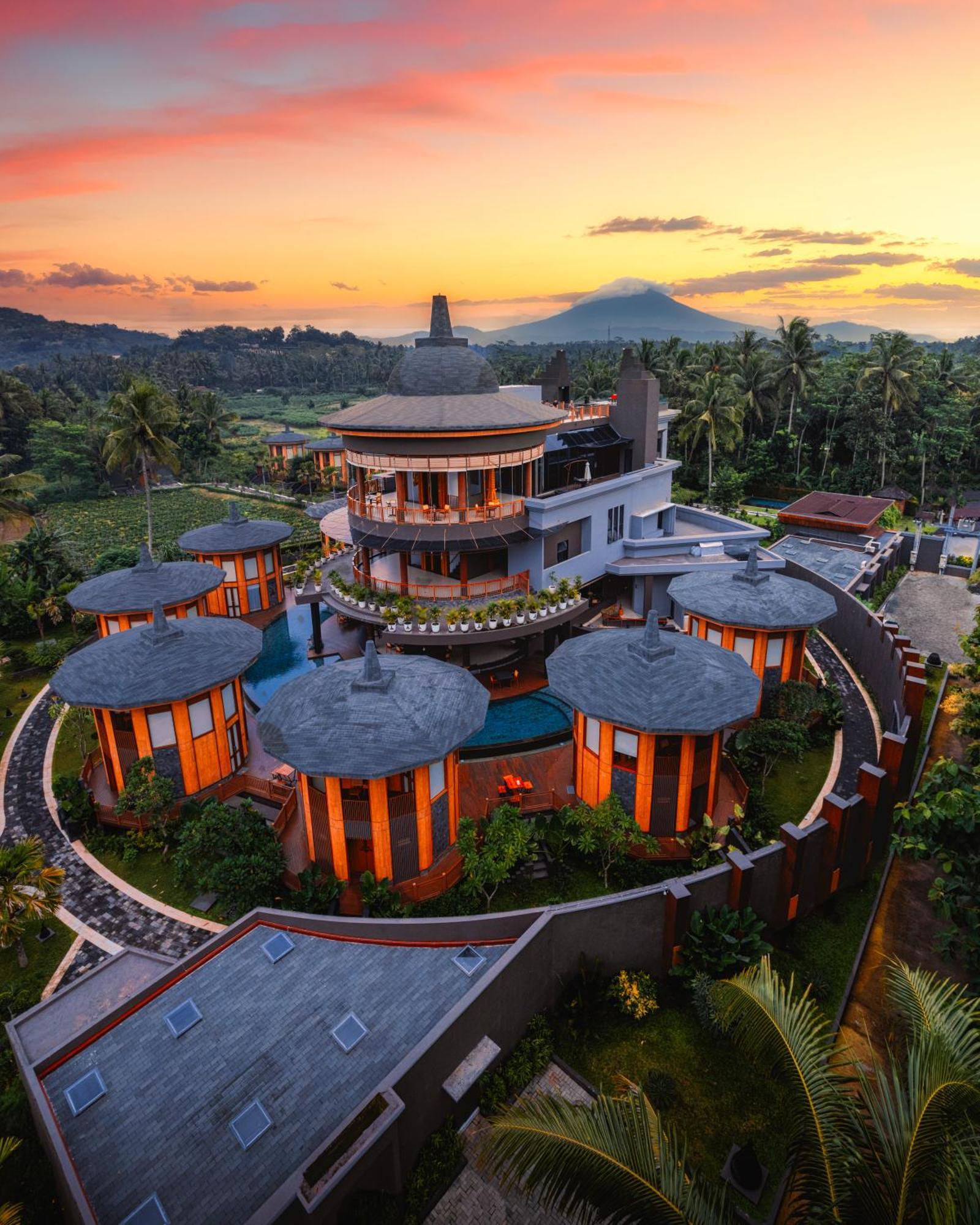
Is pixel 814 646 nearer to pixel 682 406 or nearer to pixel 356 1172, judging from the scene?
pixel 356 1172

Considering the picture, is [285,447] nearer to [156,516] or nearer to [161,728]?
[156,516]

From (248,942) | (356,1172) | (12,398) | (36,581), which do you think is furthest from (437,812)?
(12,398)

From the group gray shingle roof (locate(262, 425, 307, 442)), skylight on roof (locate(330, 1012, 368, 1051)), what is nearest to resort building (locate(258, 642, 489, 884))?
skylight on roof (locate(330, 1012, 368, 1051))

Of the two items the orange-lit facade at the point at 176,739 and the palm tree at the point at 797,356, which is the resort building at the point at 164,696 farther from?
the palm tree at the point at 797,356

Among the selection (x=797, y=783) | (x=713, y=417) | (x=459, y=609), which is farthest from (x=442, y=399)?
(x=713, y=417)

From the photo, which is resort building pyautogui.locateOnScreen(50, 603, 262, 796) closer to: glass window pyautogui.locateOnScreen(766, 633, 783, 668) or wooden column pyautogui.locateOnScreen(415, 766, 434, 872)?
wooden column pyautogui.locateOnScreen(415, 766, 434, 872)

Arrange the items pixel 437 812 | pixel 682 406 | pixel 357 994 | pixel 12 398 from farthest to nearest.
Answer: pixel 12 398
pixel 682 406
pixel 437 812
pixel 357 994
